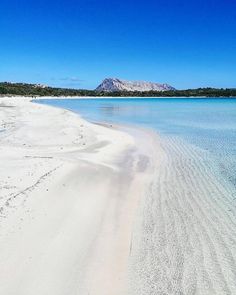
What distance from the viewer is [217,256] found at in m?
6.37

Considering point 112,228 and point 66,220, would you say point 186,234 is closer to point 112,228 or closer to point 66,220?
point 112,228

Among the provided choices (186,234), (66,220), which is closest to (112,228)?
(66,220)

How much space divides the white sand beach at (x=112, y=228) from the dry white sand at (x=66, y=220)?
0.06ft

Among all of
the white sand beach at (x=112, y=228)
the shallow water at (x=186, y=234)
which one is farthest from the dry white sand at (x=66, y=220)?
the shallow water at (x=186, y=234)

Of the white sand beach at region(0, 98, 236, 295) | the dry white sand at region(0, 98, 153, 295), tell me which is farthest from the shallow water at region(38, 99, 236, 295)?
the dry white sand at region(0, 98, 153, 295)

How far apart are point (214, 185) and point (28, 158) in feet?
20.1

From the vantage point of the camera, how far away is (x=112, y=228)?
7.54 meters

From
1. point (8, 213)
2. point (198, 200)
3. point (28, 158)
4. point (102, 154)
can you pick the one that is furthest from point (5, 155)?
point (198, 200)

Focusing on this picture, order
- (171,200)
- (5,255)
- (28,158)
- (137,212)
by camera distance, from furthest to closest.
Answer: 1. (28,158)
2. (171,200)
3. (137,212)
4. (5,255)

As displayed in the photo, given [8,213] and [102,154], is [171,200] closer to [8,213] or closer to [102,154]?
[8,213]

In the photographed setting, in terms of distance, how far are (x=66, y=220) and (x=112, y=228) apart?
926 millimetres

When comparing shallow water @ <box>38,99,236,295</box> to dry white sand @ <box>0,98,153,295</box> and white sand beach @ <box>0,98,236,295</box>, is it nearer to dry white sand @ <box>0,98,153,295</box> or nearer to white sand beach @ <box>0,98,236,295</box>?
white sand beach @ <box>0,98,236,295</box>

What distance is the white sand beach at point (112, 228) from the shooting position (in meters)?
5.48

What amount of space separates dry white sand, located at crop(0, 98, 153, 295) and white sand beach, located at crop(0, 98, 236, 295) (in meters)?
0.02
